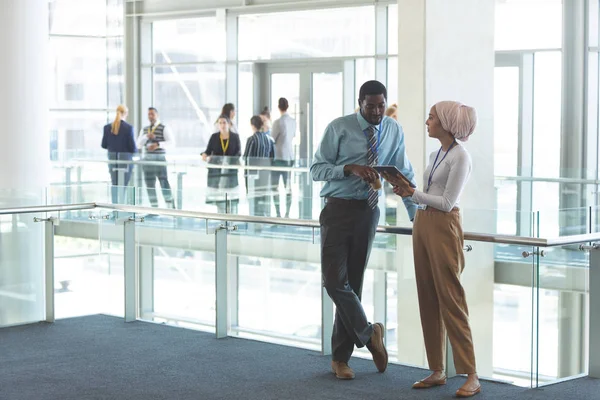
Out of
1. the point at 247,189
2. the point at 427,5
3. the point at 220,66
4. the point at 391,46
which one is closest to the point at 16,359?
the point at 427,5

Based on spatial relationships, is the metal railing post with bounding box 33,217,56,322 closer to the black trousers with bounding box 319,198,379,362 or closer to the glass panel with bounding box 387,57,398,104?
the black trousers with bounding box 319,198,379,362

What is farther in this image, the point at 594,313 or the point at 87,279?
the point at 87,279

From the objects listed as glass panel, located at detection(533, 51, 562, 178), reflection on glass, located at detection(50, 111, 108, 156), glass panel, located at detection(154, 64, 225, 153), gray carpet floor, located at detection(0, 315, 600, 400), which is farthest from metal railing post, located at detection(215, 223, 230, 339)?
reflection on glass, located at detection(50, 111, 108, 156)

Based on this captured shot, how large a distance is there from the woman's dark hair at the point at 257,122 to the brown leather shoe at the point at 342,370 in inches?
298

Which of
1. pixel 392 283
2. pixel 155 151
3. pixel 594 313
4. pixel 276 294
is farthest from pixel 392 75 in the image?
pixel 594 313

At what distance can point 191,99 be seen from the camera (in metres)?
22.2

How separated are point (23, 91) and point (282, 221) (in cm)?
337

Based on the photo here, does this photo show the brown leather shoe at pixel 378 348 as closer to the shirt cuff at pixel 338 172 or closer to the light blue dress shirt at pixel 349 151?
the light blue dress shirt at pixel 349 151

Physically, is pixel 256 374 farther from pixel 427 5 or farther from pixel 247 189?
pixel 247 189

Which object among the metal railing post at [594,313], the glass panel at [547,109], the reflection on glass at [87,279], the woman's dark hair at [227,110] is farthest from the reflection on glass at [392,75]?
the metal railing post at [594,313]

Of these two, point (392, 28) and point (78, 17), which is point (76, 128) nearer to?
point (78, 17)

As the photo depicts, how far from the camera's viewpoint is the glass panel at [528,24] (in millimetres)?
16422

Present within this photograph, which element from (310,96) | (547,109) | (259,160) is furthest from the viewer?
(310,96)

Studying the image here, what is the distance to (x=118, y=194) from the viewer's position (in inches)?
322
